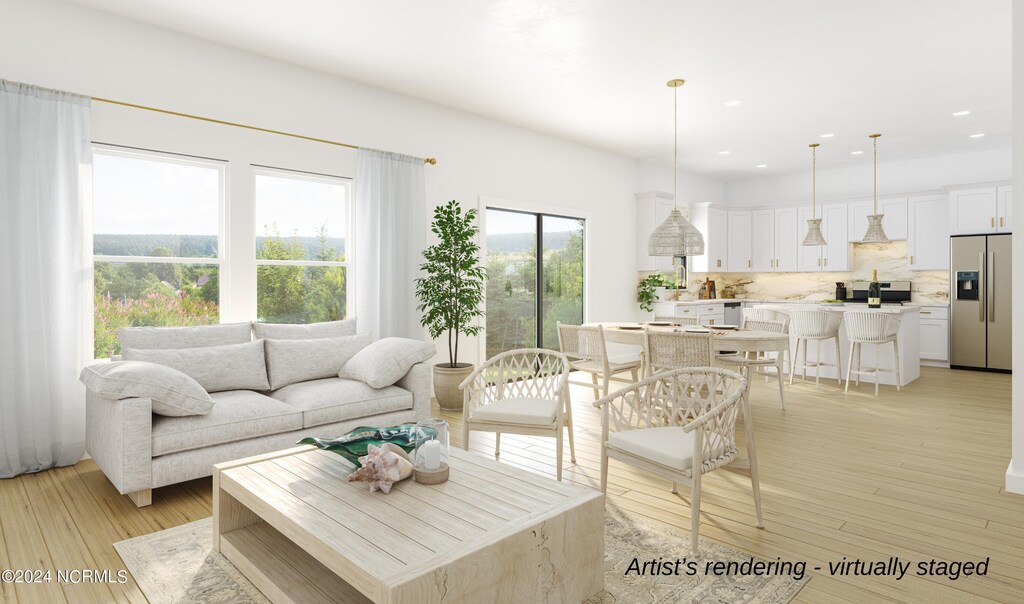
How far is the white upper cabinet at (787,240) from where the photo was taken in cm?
884

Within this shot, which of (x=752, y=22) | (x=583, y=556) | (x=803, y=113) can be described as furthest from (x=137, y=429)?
(x=803, y=113)

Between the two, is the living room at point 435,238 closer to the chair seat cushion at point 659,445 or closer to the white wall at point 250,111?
the white wall at point 250,111

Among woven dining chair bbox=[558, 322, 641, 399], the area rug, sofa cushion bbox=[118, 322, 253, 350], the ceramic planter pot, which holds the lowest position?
the area rug

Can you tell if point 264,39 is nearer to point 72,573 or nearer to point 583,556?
point 72,573

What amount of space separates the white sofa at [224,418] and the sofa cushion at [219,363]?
63 millimetres

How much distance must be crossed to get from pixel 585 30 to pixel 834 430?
3540 mm

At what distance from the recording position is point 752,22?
376cm

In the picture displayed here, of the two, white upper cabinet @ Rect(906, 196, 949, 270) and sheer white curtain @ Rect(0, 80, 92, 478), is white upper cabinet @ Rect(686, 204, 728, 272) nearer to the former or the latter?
white upper cabinet @ Rect(906, 196, 949, 270)

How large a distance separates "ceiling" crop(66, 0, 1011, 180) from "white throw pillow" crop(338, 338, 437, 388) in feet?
7.19

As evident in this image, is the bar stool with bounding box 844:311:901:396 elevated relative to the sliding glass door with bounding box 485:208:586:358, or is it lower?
lower

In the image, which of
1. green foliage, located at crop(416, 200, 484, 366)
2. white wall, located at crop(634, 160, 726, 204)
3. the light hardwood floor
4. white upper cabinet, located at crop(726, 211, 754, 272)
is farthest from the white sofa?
white upper cabinet, located at crop(726, 211, 754, 272)

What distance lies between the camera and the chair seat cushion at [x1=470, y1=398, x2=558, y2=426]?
10.4ft

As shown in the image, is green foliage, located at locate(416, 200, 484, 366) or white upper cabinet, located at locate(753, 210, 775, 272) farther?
white upper cabinet, located at locate(753, 210, 775, 272)

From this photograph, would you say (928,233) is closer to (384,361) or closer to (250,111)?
(384,361)
